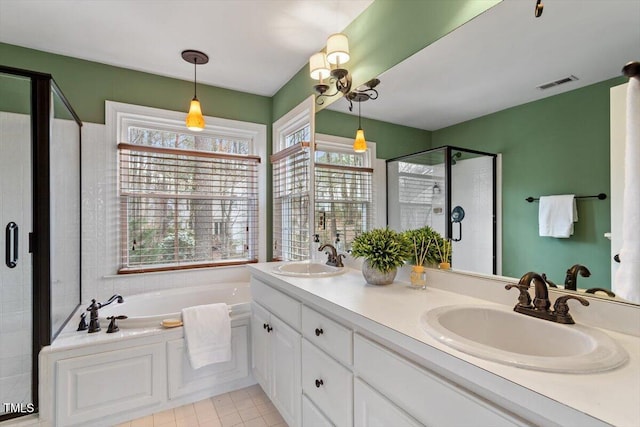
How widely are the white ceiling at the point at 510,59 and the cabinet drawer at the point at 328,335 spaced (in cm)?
108

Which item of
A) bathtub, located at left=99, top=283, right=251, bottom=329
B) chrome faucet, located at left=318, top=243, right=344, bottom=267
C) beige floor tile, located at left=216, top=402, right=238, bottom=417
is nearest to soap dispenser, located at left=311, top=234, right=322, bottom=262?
chrome faucet, located at left=318, top=243, right=344, bottom=267

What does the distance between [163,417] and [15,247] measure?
1.36 meters

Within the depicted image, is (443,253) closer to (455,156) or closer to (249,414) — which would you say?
(455,156)

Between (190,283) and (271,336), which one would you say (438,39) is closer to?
(271,336)

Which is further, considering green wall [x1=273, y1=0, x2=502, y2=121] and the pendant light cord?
the pendant light cord

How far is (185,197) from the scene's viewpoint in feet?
9.43

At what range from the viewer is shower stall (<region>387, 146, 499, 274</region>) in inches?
52.6

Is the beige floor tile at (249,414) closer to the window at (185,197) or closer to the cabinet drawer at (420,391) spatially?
the cabinet drawer at (420,391)

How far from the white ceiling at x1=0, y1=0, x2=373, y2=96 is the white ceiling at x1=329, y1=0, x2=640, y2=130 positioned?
2.36ft

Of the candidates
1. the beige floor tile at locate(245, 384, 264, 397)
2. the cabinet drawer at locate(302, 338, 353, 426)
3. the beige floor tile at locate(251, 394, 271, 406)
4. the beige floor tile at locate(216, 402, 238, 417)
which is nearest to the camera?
the cabinet drawer at locate(302, 338, 353, 426)

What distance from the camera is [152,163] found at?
2.74 meters

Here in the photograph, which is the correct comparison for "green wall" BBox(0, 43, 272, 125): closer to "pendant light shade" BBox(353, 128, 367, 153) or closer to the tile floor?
"pendant light shade" BBox(353, 128, 367, 153)

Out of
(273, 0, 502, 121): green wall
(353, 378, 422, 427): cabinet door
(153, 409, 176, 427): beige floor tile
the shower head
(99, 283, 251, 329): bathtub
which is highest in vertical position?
(273, 0, 502, 121): green wall

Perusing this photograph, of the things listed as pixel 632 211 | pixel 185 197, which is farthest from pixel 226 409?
pixel 632 211
